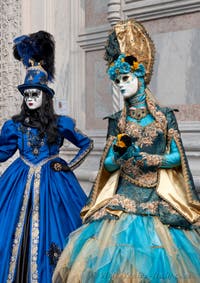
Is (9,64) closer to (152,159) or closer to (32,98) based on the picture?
(32,98)

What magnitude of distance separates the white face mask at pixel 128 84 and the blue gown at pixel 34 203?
0.96m

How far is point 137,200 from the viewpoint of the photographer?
269cm

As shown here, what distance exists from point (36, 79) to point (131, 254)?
1579mm

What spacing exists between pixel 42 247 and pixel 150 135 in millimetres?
1046

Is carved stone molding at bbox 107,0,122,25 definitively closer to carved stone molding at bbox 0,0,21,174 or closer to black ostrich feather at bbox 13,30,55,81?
black ostrich feather at bbox 13,30,55,81

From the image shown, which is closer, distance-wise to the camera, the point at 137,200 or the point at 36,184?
the point at 137,200

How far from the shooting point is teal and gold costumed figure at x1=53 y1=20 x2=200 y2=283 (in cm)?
242

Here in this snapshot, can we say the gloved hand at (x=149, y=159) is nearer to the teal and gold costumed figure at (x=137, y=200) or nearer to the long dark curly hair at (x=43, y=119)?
the teal and gold costumed figure at (x=137, y=200)

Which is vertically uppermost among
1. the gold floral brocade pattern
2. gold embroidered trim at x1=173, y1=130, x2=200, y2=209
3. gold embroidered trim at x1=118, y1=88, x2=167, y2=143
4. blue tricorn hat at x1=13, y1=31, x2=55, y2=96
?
blue tricorn hat at x1=13, y1=31, x2=55, y2=96

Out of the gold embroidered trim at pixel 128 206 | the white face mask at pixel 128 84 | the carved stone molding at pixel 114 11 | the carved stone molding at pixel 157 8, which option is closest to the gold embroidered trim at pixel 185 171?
the gold embroidered trim at pixel 128 206

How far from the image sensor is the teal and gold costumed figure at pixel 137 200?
2422 mm

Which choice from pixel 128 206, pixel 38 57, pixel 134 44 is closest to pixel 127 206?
pixel 128 206

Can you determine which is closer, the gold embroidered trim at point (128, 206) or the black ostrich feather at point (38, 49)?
the gold embroidered trim at point (128, 206)

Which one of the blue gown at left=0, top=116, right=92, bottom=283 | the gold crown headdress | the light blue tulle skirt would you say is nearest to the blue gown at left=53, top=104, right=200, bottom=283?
the light blue tulle skirt
